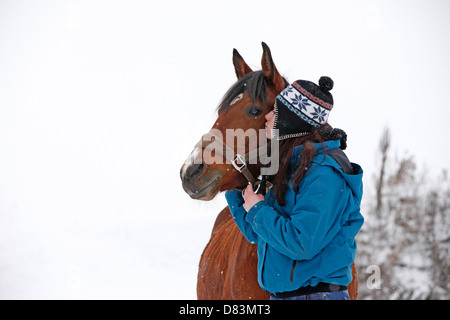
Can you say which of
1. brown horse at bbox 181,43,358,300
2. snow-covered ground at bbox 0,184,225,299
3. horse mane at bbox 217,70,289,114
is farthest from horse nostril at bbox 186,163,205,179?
snow-covered ground at bbox 0,184,225,299

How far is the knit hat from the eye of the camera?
1.64 meters

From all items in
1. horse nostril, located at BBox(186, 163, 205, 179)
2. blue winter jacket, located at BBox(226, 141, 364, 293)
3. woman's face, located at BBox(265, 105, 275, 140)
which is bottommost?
blue winter jacket, located at BBox(226, 141, 364, 293)

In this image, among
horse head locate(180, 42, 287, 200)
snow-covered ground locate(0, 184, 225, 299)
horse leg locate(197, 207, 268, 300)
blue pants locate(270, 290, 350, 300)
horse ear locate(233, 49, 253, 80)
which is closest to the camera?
blue pants locate(270, 290, 350, 300)

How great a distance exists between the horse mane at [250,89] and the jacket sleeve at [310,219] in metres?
0.54

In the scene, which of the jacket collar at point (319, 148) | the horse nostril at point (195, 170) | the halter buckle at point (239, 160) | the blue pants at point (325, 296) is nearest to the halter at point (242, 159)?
the halter buckle at point (239, 160)

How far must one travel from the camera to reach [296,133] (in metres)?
1.71

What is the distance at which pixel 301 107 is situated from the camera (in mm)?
1643

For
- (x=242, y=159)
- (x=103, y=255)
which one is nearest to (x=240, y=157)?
(x=242, y=159)

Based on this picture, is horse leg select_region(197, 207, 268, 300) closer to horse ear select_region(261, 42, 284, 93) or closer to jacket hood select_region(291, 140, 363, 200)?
jacket hood select_region(291, 140, 363, 200)

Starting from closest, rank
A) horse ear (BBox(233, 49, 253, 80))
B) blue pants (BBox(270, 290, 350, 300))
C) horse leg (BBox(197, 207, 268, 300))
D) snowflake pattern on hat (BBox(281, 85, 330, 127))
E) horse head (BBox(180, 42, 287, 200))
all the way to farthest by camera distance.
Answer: blue pants (BBox(270, 290, 350, 300)), snowflake pattern on hat (BBox(281, 85, 330, 127)), horse head (BBox(180, 42, 287, 200)), horse leg (BBox(197, 207, 268, 300)), horse ear (BBox(233, 49, 253, 80))

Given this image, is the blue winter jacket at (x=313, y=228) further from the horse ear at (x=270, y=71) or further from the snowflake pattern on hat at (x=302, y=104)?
the horse ear at (x=270, y=71)
